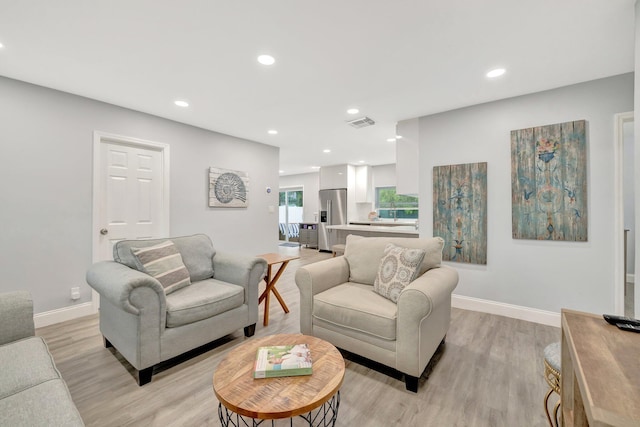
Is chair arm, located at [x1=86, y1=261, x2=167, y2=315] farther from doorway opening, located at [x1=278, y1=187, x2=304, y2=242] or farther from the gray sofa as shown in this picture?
doorway opening, located at [x1=278, y1=187, x2=304, y2=242]

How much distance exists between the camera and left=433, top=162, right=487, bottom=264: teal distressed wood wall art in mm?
3104

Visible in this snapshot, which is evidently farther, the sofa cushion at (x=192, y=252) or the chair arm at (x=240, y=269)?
the chair arm at (x=240, y=269)

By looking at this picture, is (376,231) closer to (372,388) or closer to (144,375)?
(372,388)

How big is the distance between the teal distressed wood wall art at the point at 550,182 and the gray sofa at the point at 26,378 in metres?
3.62

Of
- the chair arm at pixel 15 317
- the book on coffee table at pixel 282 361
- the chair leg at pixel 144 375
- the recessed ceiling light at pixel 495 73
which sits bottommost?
the chair leg at pixel 144 375

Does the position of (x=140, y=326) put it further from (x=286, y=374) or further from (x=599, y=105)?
(x=599, y=105)

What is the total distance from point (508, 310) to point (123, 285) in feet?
11.7

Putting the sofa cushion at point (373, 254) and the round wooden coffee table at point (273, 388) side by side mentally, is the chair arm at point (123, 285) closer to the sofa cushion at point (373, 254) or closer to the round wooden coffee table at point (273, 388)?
the round wooden coffee table at point (273, 388)

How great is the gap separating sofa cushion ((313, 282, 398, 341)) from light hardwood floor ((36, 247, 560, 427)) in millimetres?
352

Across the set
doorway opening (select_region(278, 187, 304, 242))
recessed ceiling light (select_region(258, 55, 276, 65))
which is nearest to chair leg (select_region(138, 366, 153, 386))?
recessed ceiling light (select_region(258, 55, 276, 65))

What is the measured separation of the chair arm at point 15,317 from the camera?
1381 millimetres

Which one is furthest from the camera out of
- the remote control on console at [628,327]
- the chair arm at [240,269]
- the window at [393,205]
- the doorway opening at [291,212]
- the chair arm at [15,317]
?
the doorway opening at [291,212]

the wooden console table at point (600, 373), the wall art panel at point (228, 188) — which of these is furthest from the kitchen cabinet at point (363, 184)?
the wooden console table at point (600, 373)

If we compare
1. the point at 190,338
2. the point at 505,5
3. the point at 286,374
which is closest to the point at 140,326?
the point at 190,338
